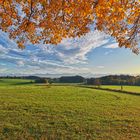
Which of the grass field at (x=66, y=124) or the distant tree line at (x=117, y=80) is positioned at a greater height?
the distant tree line at (x=117, y=80)

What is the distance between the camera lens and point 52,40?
14.3 meters

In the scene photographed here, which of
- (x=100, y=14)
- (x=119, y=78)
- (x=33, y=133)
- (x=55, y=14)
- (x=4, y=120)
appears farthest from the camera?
(x=119, y=78)

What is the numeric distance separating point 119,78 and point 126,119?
5374 centimetres

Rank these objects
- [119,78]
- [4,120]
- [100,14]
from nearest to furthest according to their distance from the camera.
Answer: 1. [100,14]
2. [4,120]
3. [119,78]

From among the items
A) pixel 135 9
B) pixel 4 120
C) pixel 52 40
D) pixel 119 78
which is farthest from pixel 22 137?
pixel 119 78

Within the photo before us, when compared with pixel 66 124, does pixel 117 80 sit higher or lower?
higher

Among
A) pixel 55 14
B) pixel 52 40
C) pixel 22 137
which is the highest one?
A: pixel 55 14

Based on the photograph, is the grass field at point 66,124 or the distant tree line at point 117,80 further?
the distant tree line at point 117,80

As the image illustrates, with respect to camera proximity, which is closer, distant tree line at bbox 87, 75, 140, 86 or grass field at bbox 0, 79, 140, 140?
grass field at bbox 0, 79, 140, 140

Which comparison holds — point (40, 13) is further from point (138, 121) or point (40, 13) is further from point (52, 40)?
point (138, 121)

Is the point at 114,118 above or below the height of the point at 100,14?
below

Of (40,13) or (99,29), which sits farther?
(99,29)

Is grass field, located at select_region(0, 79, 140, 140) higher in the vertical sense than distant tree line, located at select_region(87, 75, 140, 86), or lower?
lower

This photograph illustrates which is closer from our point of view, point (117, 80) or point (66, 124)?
point (66, 124)
